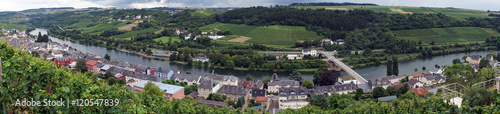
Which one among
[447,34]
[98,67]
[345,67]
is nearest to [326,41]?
[345,67]

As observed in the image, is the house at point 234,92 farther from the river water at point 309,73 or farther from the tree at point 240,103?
the river water at point 309,73

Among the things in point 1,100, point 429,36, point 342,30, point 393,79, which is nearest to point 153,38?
point 342,30

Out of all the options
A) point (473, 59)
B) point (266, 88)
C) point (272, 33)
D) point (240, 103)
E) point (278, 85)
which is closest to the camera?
point (240, 103)

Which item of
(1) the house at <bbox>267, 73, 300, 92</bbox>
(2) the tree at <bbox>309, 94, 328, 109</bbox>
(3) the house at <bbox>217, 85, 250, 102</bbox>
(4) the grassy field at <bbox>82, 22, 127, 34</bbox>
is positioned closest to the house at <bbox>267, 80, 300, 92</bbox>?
(1) the house at <bbox>267, 73, 300, 92</bbox>

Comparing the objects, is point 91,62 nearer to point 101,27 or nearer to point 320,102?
point 320,102

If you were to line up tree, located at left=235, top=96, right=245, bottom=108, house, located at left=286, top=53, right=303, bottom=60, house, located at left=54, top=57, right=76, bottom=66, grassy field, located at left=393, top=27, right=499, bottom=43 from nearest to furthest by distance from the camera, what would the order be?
tree, located at left=235, top=96, right=245, bottom=108, house, located at left=54, top=57, right=76, bottom=66, house, located at left=286, top=53, right=303, bottom=60, grassy field, located at left=393, top=27, right=499, bottom=43

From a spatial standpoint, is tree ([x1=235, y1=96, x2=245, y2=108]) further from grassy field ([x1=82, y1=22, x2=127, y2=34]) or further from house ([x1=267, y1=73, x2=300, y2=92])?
grassy field ([x1=82, y1=22, x2=127, y2=34])
